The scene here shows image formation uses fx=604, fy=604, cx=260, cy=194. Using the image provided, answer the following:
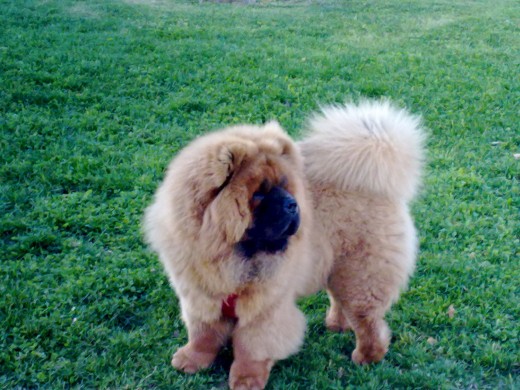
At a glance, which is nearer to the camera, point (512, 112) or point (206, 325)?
point (206, 325)

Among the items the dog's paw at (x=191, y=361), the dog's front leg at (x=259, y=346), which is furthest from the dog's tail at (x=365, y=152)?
the dog's paw at (x=191, y=361)

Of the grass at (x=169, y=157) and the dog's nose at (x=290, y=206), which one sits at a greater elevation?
the dog's nose at (x=290, y=206)

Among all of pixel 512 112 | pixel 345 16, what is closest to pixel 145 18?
pixel 345 16

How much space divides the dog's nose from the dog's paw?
3.85 feet

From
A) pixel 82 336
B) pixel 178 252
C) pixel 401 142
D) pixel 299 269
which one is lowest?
pixel 82 336

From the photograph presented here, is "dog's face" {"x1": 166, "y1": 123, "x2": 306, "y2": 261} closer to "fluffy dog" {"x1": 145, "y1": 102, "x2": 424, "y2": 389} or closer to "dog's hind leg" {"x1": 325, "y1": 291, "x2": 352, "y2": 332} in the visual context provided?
"fluffy dog" {"x1": 145, "y1": 102, "x2": 424, "y2": 389}

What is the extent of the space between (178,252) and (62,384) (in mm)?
1056

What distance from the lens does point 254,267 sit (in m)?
3.29

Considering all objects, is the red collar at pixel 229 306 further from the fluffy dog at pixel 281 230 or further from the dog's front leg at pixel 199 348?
the dog's front leg at pixel 199 348

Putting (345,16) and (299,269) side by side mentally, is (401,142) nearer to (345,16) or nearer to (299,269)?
(299,269)

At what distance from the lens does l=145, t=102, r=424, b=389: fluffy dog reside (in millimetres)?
3094

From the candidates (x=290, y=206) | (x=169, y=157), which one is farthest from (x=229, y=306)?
(x=169, y=157)

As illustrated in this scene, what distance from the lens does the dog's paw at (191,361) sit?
3637mm

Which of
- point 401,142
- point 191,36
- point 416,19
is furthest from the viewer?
point 416,19
